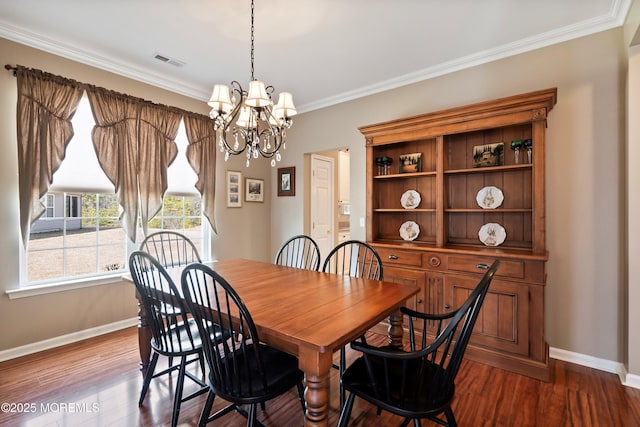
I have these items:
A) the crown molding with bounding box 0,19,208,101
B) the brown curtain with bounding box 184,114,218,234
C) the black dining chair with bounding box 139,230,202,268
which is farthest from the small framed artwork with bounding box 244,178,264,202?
the crown molding with bounding box 0,19,208,101

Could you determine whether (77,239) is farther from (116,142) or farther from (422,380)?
(422,380)

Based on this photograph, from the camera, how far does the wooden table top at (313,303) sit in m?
1.29

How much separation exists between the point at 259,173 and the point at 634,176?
401 centimetres

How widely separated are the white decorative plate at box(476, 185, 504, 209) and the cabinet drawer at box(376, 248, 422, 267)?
0.77 meters

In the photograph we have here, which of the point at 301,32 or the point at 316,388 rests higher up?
the point at 301,32

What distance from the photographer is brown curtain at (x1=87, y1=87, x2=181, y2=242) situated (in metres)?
2.98

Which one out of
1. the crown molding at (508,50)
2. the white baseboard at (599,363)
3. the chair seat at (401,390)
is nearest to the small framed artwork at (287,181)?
the crown molding at (508,50)

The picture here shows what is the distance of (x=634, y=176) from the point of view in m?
2.18

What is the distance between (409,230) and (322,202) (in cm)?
178

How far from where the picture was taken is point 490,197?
287cm

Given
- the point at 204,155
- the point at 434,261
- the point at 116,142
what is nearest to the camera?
the point at 434,261

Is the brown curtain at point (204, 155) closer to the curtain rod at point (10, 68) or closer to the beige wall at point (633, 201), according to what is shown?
the curtain rod at point (10, 68)

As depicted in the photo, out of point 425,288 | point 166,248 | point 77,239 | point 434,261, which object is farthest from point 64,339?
point 434,261

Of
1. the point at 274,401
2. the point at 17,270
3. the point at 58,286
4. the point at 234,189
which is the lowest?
the point at 274,401
